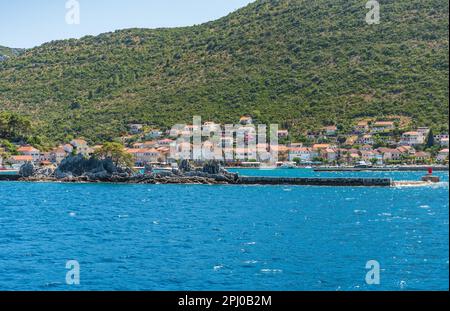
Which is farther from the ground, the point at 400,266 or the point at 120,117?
the point at 120,117

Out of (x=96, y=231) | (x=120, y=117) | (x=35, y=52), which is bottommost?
(x=96, y=231)

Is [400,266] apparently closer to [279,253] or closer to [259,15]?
[279,253]

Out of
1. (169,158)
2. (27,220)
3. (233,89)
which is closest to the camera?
(27,220)

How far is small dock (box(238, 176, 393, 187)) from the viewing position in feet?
228

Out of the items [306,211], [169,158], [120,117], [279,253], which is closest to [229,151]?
[169,158]

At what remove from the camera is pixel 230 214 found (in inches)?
1689

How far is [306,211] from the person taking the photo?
44188 millimetres

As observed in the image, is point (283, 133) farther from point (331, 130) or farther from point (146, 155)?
point (146, 155)

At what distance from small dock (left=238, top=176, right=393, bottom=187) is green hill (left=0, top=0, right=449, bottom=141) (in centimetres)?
3369

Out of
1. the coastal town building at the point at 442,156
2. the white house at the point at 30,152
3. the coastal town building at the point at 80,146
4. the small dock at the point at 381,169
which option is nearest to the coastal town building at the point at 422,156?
the coastal town building at the point at 442,156

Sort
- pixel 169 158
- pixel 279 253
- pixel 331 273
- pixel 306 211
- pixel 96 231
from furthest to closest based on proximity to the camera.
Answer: pixel 169 158, pixel 306 211, pixel 96 231, pixel 279 253, pixel 331 273

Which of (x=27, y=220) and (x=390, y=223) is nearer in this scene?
(x=390, y=223)

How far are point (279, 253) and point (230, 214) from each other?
15617mm

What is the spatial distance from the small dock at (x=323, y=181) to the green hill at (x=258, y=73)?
111 ft
